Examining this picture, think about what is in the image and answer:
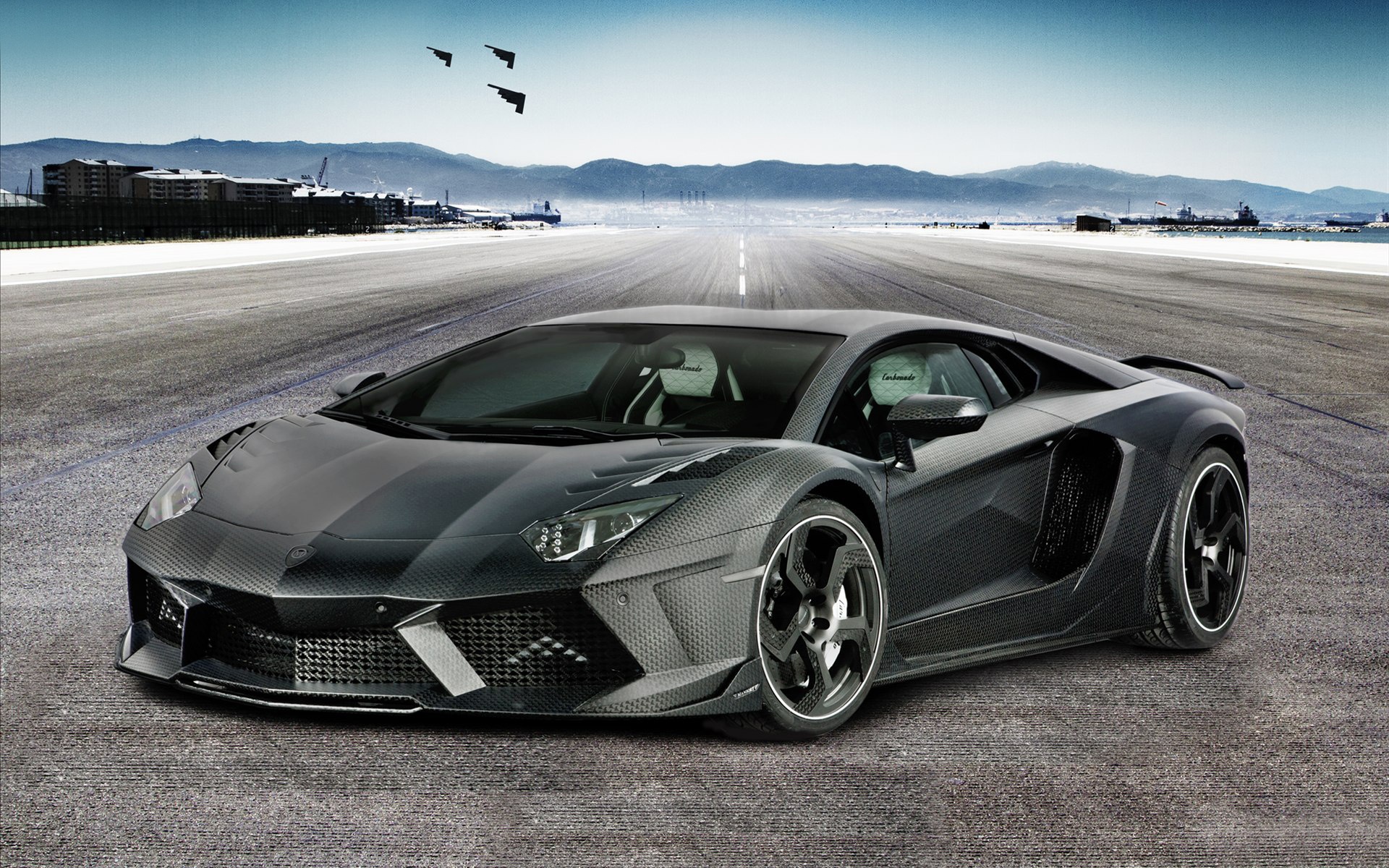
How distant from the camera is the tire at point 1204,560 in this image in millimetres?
4742

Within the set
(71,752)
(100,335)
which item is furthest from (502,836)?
(100,335)

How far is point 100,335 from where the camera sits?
1862 centimetres

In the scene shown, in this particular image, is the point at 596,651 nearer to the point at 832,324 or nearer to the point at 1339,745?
the point at 832,324

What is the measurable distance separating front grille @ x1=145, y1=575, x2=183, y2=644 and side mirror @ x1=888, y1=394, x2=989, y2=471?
2.08m

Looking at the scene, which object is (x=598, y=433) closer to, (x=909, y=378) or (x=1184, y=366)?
(x=909, y=378)

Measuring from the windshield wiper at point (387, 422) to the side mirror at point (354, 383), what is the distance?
28 centimetres

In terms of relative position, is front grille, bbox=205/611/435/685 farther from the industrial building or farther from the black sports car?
the industrial building

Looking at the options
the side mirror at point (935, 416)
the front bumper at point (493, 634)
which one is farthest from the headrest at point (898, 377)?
the front bumper at point (493, 634)

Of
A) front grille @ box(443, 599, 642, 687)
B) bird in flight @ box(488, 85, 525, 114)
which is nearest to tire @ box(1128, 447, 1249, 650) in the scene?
front grille @ box(443, 599, 642, 687)

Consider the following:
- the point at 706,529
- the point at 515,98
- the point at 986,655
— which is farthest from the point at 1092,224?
the point at 706,529

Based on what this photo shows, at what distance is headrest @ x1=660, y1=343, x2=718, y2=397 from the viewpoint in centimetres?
480

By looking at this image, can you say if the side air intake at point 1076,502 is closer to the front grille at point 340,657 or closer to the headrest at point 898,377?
the headrest at point 898,377

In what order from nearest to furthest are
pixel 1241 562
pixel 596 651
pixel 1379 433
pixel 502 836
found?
pixel 502 836 → pixel 596 651 → pixel 1241 562 → pixel 1379 433

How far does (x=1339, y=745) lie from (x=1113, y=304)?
79.8 feet
